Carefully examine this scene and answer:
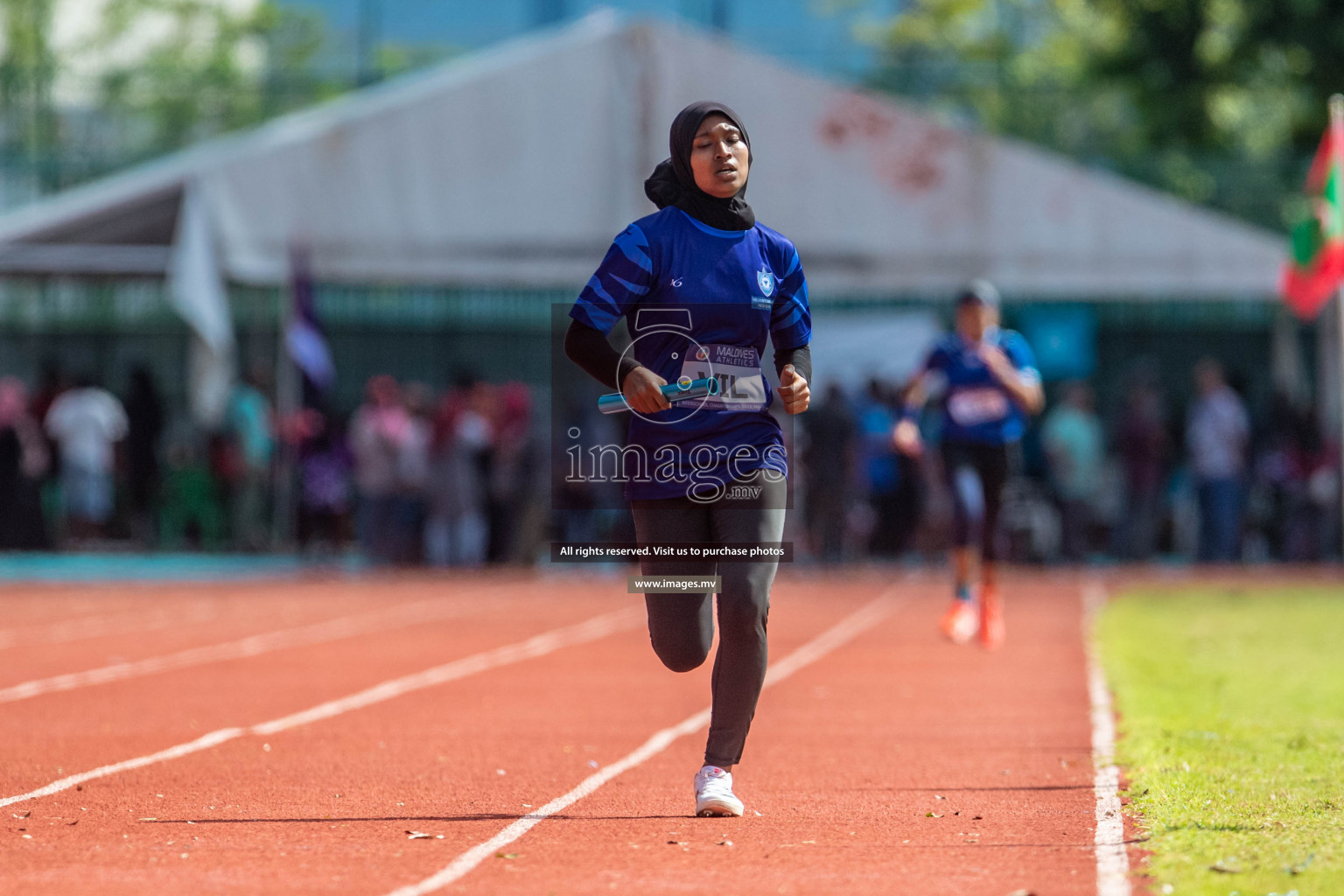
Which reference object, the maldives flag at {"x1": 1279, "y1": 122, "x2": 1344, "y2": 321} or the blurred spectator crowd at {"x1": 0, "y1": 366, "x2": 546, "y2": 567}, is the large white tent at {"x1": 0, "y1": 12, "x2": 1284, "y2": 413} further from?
the maldives flag at {"x1": 1279, "y1": 122, "x2": 1344, "y2": 321}

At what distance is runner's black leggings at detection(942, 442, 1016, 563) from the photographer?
1216cm

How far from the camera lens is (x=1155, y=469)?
2214 cm

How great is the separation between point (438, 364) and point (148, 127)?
4.89 m

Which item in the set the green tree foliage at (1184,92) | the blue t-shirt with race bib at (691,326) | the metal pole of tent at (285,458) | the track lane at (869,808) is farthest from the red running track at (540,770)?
the green tree foliage at (1184,92)

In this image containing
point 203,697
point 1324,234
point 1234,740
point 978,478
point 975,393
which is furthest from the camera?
point 1324,234

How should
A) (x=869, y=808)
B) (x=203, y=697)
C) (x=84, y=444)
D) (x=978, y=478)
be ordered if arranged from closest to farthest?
(x=869, y=808), (x=203, y=697), (x=978, y=478), (x=84, y=444)

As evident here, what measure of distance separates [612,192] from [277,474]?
5.42m

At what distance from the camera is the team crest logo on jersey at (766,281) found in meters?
6.17

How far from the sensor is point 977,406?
12141 millimetres

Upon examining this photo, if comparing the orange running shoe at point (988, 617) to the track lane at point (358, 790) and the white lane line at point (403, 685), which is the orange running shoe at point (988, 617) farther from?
the white lane line at point (403, 685)

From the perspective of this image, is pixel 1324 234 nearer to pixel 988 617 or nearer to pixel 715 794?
pixel 988 617

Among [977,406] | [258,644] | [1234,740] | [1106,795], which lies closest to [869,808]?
[1106,795]

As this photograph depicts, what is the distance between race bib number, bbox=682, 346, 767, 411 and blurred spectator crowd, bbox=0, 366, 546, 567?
15386mm

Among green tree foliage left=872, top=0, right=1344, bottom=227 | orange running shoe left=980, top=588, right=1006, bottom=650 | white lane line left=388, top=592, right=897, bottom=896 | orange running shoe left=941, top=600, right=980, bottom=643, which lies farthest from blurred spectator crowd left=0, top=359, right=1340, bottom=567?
orange running shoe left=941, top=600, right=980, bottom=643
